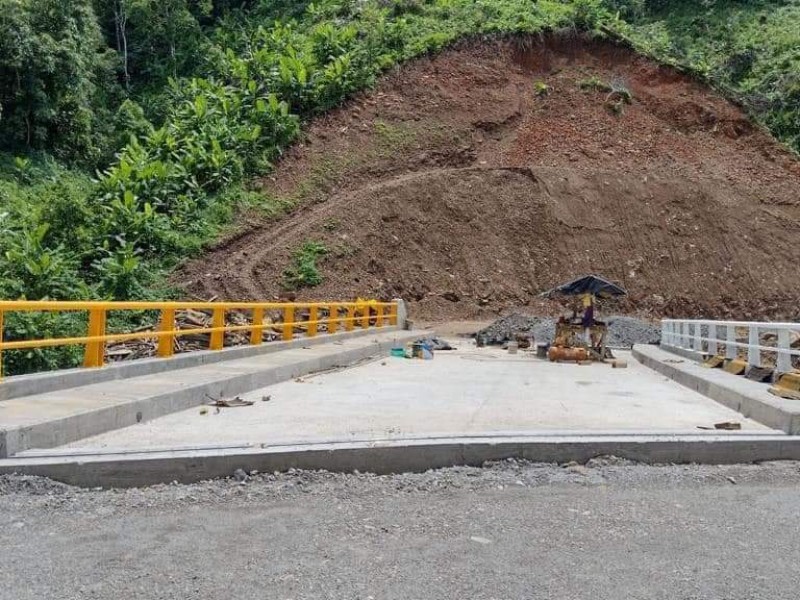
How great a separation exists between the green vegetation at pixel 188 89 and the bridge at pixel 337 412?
7524 mm

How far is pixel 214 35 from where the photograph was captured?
51656 millimetres

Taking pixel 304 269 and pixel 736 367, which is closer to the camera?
pixel 736 367

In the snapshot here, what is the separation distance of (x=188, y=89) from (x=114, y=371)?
112ft

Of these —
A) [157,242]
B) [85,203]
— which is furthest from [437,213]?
[85,203]

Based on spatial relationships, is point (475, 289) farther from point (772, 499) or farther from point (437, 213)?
point (772, 499)

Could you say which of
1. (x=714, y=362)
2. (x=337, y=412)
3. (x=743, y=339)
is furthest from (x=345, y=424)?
(x=743, y=339)

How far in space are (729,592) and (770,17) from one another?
53.8 meters

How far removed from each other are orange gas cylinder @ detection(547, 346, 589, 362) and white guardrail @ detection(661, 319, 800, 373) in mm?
2427

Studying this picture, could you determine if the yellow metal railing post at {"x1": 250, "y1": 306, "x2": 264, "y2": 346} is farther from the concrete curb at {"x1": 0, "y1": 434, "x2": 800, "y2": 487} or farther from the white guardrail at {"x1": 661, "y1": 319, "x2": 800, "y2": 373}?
the concrete curb at {"x1": 0, "y1": 434, "x2": 800, "y2": 487}

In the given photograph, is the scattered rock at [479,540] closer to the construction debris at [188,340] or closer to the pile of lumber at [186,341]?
the construction debris at [188,340]

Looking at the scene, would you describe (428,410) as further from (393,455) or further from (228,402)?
(393,455)

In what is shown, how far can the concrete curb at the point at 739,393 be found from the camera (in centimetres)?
752

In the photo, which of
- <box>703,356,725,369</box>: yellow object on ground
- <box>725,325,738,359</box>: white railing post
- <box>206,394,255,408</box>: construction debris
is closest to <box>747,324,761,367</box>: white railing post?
<box>725,325,738,359</box>: white railing post

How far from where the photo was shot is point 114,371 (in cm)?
984
